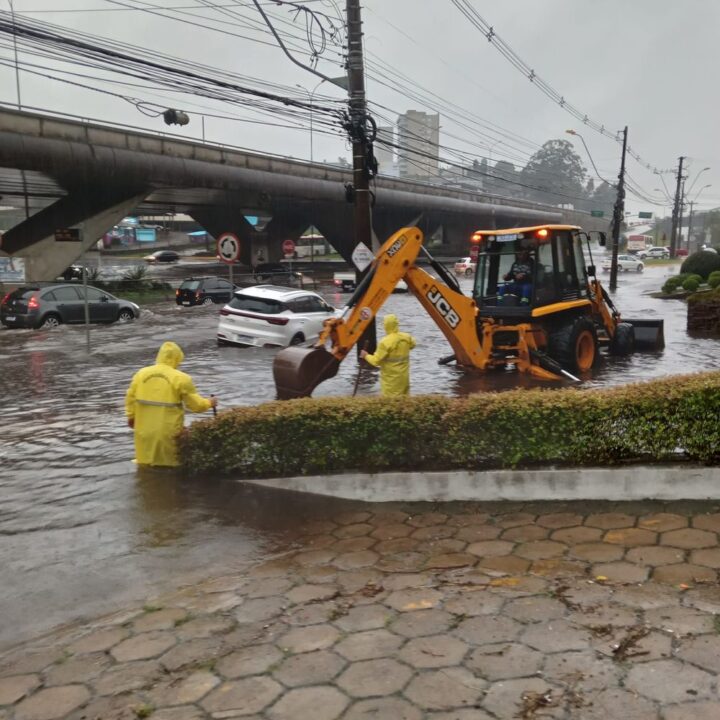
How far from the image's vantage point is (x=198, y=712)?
3.58 m

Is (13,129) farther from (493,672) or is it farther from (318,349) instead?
(493,672)

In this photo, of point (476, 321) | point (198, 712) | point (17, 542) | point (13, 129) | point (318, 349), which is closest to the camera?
point (198, 712)

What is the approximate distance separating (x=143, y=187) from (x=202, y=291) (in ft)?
22.3

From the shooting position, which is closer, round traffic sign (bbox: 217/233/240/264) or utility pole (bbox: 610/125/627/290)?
round traffic sign (bbox: 217/233/240/264)

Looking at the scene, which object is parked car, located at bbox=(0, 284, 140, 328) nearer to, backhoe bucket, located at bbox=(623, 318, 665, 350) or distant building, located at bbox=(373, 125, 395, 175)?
distant building, located at bbox=(373, 125, 395, 175)

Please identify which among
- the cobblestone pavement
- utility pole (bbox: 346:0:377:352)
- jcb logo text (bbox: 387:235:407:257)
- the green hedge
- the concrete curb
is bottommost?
the cobblestone pavement

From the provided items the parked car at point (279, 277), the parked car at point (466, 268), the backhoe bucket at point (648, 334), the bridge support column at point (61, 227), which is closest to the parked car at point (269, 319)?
the backhoe bucket at point (648, 334)

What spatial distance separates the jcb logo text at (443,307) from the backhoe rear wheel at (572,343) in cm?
215

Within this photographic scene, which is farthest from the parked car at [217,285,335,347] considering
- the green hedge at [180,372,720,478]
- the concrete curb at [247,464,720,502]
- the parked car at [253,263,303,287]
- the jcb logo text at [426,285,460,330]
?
the parked car at [253,263,303,287]

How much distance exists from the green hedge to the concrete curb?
6.0 inches

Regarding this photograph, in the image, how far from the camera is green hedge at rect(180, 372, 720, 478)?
6.23 metres

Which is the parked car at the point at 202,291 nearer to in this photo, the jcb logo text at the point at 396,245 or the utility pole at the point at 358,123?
the utility pole at the point at 358,123

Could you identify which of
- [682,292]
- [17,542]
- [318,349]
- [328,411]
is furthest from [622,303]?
[17,542]

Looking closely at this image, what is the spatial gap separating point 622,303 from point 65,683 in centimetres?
3191
